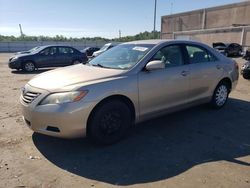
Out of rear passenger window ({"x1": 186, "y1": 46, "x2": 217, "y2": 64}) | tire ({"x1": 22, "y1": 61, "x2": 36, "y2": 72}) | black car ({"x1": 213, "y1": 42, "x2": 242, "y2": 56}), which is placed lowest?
black car ({"x1": 213, "y1": 42, "x2": 242, "y2": 56})

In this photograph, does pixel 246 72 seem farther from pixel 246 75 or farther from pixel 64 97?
pixel 64 97

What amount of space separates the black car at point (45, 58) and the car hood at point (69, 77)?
10493 mm

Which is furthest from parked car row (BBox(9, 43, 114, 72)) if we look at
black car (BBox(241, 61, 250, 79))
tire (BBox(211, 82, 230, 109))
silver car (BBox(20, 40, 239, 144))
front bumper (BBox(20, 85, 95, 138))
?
front bumper (BBox(20, 85, 95, 138))

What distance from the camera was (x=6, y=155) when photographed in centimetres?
399

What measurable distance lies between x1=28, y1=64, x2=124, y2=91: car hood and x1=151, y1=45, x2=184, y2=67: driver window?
0.91 meters

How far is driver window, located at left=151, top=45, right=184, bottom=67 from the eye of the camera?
4889 millimetres

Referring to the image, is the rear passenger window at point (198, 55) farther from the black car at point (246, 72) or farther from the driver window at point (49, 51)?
the driver window at point (49, 51)

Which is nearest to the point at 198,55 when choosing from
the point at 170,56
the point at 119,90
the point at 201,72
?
the point at 201,72

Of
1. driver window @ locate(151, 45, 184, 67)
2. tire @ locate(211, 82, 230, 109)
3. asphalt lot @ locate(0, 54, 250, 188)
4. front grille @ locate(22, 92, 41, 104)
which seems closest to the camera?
asphalt lot @ locate(0, 54, 250, 188)

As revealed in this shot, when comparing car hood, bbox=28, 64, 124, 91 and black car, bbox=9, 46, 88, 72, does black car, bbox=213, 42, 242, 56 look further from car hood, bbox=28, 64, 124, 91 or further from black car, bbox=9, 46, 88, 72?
car hood, bbox=28, 64, 124, 91

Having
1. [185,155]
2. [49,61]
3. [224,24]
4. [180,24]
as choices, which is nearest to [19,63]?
[49,61]

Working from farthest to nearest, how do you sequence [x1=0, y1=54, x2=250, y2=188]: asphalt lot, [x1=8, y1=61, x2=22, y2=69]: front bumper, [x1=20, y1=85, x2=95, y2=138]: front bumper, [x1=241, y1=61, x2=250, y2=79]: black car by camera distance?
[x1=8, y1=61, x2=22, y2=69]: front bumper < [x1=241, y1=61, x2=250, y2=79]: black car < [x1=20, y1=85, x2=95, y2=138]: front bumper < [x1=0, y1=54, x2=250, y2=188]: asphalt lot

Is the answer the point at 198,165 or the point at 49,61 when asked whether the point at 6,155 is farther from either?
the point at 49,61

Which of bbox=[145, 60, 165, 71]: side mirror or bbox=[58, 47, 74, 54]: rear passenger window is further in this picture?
bbox=[58, 47, 74, 54]: rear passenger window
